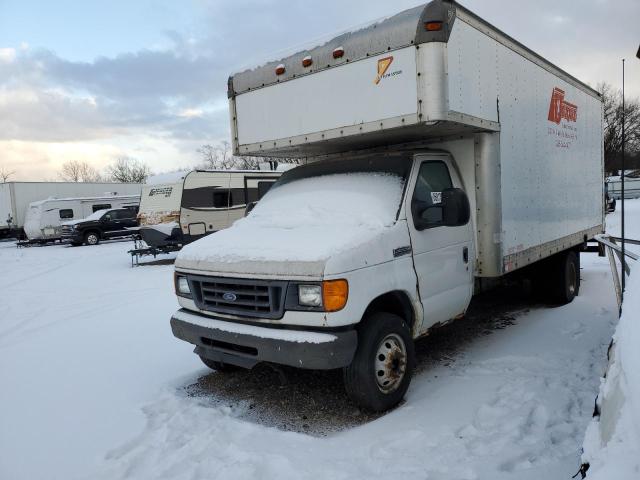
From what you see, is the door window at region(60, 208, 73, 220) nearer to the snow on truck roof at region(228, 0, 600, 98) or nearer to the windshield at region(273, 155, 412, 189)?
the snow on truck roof at region(228, 0, 600, 98)

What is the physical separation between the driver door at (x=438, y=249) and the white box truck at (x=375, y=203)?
2cm

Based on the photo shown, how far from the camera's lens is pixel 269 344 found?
3.76 meters

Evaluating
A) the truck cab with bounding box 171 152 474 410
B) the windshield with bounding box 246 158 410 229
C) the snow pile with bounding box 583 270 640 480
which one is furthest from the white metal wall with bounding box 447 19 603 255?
the snow pile with bounding box 583 270 640 480

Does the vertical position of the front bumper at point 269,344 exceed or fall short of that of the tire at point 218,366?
it exceeds it

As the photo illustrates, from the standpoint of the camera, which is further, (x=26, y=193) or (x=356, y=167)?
(x=26, y=193)

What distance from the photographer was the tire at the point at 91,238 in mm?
23188

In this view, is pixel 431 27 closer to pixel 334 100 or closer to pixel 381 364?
pixel 334 100

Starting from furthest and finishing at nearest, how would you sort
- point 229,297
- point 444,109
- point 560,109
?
1. point 560,109
2. point 444,109
3. point 229,297

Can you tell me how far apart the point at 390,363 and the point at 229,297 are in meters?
1.44

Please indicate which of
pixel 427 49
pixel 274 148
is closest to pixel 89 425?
pixel 274 148

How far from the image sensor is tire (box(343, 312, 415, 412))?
3832 millimetres

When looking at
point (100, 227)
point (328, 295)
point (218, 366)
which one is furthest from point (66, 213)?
point (328, 295)

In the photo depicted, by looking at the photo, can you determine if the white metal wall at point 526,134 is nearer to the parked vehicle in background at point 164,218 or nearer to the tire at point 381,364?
the tire at point 381,364

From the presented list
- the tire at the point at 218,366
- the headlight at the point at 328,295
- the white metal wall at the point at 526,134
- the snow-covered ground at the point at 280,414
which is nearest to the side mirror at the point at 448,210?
the white metal wall at the point at 526,134
